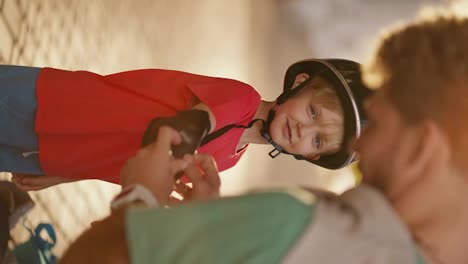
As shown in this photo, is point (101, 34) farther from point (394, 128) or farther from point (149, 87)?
point (394, 128)

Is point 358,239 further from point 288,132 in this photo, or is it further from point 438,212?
point 288,132

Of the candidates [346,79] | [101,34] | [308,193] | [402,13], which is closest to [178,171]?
[308,193]

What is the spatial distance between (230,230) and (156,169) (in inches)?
7.0

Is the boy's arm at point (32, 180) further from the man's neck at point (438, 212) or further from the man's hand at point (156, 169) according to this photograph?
the man's neck at point (438, 212)

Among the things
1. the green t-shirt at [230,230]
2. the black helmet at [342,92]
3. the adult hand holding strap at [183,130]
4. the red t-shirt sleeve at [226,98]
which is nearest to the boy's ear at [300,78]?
the black helmet at [342,92]

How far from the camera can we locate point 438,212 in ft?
1.89

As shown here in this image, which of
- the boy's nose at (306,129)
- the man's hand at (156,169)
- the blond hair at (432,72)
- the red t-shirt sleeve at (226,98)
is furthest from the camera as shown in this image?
the boy's nose at (306,129)

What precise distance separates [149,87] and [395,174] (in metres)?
0.67

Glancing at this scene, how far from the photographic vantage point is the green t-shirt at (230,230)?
0.57 m

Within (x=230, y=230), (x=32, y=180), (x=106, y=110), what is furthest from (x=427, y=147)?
(x=32, y=180)

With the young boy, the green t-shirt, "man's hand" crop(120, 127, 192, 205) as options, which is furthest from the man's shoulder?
the young boy

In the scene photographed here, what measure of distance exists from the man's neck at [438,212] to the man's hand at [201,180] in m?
0.32

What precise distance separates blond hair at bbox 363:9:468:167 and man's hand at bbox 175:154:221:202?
1.04 ft

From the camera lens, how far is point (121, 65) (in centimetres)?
248
